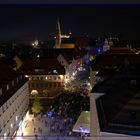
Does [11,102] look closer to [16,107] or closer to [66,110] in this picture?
[16,107]

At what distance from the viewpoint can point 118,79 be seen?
9711 mm

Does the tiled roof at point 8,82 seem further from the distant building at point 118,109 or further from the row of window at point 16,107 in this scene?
the distant building at point 118,109

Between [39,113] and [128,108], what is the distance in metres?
7.15

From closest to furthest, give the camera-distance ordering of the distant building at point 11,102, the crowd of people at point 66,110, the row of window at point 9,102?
the row of window at point 9,102 < the distant building at point 11,102 < the crowd of people at point 66,110

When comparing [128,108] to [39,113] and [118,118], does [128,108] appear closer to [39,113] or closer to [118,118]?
[118,118]

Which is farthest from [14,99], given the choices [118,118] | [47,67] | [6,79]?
[47,67]

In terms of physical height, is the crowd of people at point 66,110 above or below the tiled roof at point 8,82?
below

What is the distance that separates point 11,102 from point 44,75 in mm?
6981

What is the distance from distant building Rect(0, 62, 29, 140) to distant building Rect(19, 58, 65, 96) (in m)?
3.58

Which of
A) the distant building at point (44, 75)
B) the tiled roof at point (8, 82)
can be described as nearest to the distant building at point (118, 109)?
the tiled roof at point (8, 82)

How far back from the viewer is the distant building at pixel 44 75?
56.7 ft

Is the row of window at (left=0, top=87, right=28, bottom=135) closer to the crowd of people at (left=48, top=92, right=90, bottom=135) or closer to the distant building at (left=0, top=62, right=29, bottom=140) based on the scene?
the distant building at (left=0, top=62, right=29, bottom=140)

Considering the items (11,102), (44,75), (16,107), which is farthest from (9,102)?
(44,75)

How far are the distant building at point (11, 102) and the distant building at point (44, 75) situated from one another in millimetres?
3583
